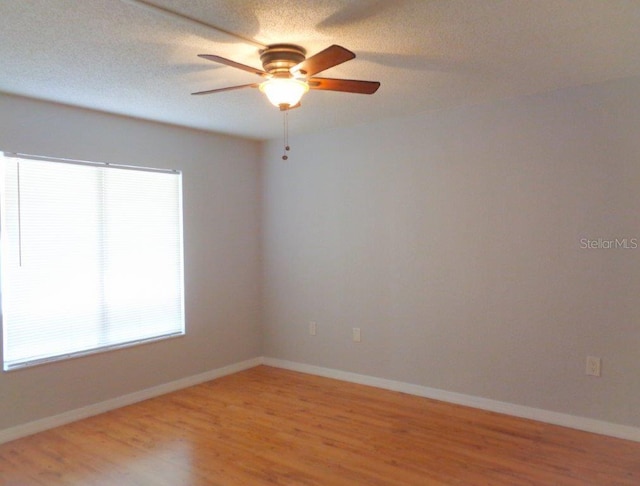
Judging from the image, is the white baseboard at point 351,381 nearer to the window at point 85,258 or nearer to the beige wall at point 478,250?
the beige wall at point 478,250

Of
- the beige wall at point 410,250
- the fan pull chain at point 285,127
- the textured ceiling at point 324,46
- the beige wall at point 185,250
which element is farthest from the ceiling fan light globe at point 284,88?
the beige wall at point 185,250

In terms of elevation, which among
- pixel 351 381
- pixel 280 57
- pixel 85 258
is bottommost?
pixel 351 381

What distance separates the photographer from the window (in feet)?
11.0

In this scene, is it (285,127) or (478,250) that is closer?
(478,250)

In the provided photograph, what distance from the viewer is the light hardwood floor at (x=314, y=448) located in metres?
2.72

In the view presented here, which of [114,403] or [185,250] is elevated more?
[185,250]

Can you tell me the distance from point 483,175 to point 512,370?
1.54m

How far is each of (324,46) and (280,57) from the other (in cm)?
24

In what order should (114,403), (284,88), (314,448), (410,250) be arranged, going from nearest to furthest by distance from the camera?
(284,88) → (314,448) → (114,403) → (410,250)

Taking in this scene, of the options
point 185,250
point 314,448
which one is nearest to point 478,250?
point 314,448

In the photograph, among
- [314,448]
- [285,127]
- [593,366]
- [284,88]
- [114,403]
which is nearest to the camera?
[284,88]

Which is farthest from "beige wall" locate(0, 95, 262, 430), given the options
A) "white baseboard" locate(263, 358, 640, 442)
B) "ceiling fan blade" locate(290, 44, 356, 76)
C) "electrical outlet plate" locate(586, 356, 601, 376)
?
"electrical outlet plate" locate(586, 356, 601, 376)

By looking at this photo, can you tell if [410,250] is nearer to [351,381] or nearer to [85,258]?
[351,381]

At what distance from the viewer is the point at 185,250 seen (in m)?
4.45
